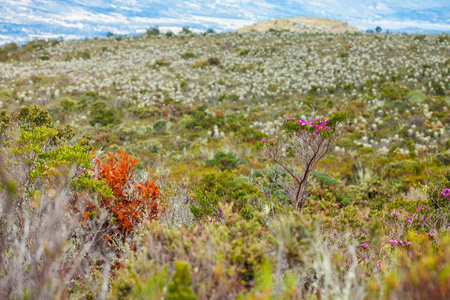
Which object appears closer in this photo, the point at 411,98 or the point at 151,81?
the point at 411,98

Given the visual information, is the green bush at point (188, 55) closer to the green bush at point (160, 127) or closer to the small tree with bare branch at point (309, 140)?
the green bush at point (160, 127)

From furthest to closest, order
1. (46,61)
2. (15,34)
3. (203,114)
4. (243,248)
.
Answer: (15,34) → (46,61) → (203,114) → (243,248)

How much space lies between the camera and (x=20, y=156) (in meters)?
3.52

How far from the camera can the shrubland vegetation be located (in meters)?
2.02

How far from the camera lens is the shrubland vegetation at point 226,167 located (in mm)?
2021

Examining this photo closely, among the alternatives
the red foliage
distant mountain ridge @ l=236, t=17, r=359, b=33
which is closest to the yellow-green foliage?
the red foliage

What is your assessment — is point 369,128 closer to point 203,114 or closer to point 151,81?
point 203,114

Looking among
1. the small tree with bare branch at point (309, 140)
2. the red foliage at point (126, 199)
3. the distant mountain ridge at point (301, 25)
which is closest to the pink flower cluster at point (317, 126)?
the small tree with bare branch at point (309, 140)

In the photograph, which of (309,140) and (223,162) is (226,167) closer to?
(223,162)

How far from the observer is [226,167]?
8156 millimetres

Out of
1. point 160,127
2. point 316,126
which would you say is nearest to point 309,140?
point 316,126

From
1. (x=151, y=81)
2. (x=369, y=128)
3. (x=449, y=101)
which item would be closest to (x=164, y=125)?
(x=151, y=81)

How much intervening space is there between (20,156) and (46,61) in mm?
27532

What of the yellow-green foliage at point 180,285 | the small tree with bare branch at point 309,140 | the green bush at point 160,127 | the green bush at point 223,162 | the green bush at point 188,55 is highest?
the green bush at point 188,55
